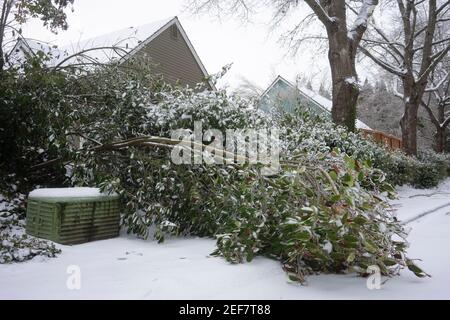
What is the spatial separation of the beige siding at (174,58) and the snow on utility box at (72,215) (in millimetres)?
12926

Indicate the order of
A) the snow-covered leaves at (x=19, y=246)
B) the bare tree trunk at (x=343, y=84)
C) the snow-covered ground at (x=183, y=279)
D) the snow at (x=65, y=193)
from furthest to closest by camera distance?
the bare tree trunk at (x=343, y=84), the snow at (x=65, y=193), the snow-covered leaves at (x=19, y=246), the snow-covered ground at (x=183, y=279)

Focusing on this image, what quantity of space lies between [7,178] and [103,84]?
179cm

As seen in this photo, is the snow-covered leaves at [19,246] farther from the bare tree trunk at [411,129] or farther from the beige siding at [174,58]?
the bare tree trunk at [411,129]

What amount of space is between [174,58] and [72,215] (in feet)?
50.6

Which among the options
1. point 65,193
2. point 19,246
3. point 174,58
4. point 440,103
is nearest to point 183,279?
point 19,246

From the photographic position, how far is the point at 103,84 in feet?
17.4

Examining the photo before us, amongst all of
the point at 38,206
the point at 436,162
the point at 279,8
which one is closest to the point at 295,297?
the point at 38,206

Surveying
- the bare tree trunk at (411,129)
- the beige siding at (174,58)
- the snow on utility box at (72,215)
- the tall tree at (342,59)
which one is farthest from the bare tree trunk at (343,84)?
the bare tree trunk at (411,129)

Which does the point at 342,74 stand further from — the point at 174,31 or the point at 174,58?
the point at 174,31

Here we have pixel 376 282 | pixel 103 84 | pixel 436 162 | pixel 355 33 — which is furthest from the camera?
pixel 436 162

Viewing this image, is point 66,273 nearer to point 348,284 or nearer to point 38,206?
point 38,206

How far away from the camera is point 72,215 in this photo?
3.76m

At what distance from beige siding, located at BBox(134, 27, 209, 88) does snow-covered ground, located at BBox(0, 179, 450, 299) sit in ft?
45.7

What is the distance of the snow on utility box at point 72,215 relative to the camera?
144 inches
